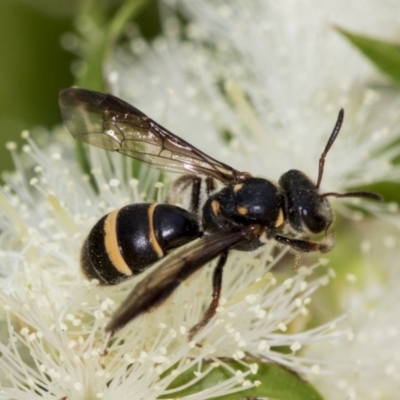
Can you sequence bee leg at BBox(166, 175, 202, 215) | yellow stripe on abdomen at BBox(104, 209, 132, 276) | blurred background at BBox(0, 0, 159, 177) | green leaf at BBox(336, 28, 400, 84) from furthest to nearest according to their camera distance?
1. blurred background at BBox(0, 0, 159, 177)
2. green leaf at BBox(336, 28, 400, 84)
3. bee leg at BBox(166, 175, 202, 215)
4. yellow stripe on abdomen at BBox(104, 209, 132, 276)

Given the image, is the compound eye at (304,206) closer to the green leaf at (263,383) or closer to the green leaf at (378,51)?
the green leaf at (263,383)

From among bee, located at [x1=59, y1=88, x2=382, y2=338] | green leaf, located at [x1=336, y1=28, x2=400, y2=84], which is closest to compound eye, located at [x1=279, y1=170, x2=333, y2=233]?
bee, located at [x1=59, y1=88, x2=382, y2=338]

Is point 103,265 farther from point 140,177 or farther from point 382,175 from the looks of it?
point 382,175

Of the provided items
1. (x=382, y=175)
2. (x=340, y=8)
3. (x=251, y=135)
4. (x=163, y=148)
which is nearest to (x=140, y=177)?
(x=163, y=148)

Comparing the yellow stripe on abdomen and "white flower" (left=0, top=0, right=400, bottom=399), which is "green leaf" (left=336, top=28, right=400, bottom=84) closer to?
"white flower" (left=0, top=0, right=400, bottom=399)

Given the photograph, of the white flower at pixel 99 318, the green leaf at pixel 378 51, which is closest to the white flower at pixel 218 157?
the white flower at pixel 99 318

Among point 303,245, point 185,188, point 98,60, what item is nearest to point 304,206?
point 303,245

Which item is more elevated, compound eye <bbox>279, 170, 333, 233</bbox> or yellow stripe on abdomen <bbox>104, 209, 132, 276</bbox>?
compound eye <bbox>279, 170, 333, 233</bbox>

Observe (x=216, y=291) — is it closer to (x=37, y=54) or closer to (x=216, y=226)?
(x=216, y=226)
